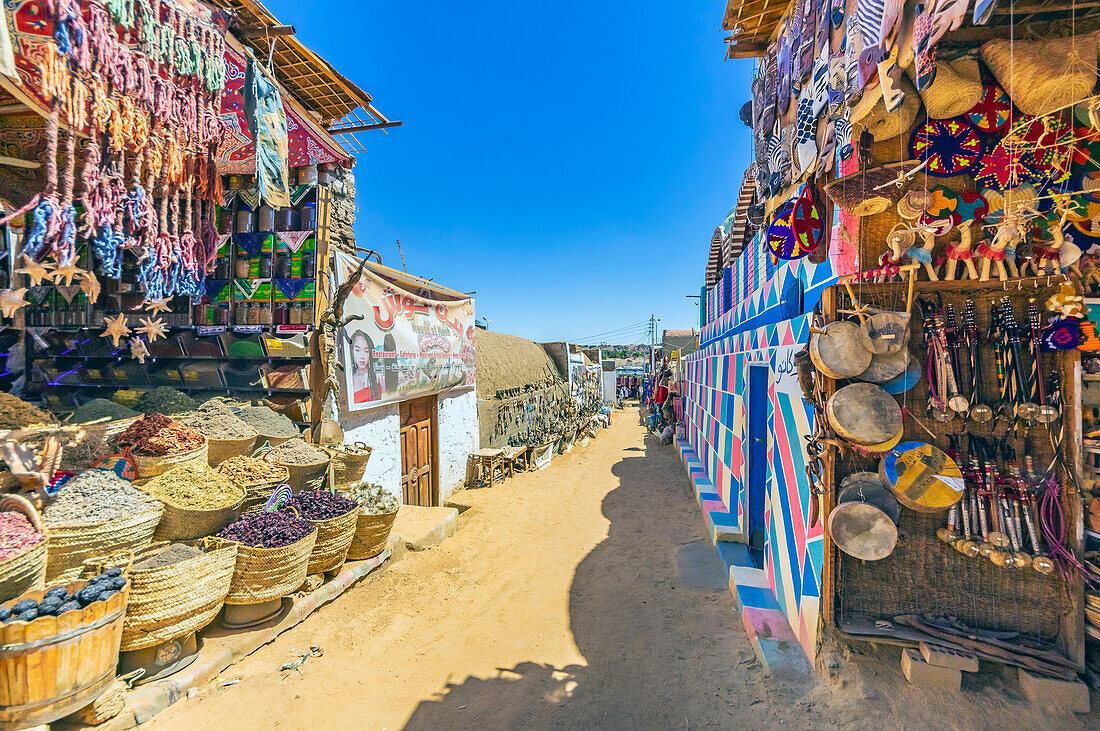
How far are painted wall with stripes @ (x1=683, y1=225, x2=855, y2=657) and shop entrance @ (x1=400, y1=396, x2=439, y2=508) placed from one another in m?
4.97

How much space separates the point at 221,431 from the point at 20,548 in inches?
87.4

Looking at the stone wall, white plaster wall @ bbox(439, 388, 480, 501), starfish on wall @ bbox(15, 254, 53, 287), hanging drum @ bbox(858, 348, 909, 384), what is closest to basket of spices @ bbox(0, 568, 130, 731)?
starfish on wall @ bbox(15, 254, 53, 287)

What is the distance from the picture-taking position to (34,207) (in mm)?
3420

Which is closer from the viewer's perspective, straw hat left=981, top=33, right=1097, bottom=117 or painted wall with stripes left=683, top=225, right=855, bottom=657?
straw hat left=981, top=33, right=1097, bottom=117

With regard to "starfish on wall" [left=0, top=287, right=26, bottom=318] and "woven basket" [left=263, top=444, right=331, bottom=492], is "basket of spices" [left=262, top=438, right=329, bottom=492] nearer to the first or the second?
"woven basket" [left=263, top=444, right=331, bottom=492]

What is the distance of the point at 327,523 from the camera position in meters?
4.31

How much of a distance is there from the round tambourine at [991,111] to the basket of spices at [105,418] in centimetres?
687

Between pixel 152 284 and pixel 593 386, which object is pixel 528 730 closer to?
pixel 152 284

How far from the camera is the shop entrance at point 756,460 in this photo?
523cm

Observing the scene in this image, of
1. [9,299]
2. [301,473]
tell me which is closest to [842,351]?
[301,473]

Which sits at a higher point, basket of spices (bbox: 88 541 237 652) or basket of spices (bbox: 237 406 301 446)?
basket of spices (bbox: 237 406 301 446)

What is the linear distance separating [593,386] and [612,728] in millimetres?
20911

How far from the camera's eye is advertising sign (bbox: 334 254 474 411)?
6129 millimetres

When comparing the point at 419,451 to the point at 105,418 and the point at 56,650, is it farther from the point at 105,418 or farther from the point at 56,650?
the point at 56,650
